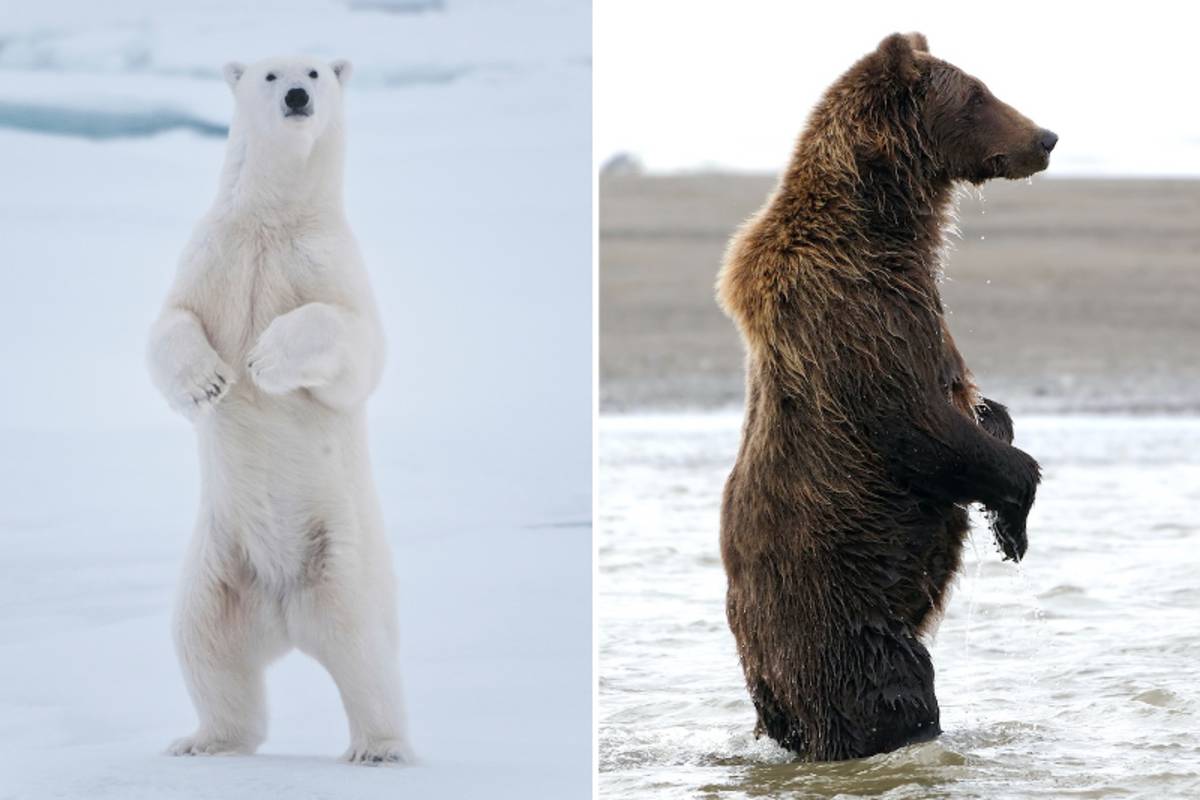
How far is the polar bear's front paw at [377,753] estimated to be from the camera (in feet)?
16.0

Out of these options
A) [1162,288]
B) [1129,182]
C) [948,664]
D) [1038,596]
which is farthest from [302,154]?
[1129,182]

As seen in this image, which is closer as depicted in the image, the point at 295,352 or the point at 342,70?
the point at 295,352

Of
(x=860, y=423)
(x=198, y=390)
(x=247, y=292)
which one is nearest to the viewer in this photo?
(x=198, y=390)

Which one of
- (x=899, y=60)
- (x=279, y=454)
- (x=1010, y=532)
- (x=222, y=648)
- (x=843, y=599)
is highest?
(x=899, y=60)

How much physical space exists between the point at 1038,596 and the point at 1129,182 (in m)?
15.7

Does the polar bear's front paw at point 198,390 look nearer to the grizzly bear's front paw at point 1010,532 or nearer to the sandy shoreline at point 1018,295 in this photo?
the grizzly bear's front paw at point 1010,532

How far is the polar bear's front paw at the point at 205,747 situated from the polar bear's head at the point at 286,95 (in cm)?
162

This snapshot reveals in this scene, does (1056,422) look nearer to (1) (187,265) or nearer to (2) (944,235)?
(2) (944,235)

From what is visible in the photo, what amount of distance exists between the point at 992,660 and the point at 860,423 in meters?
2.20

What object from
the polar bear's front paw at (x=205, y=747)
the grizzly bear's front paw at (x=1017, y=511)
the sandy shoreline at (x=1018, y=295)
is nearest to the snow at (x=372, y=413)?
the polar bear's front paw at (x=205, y=747)

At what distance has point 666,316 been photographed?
1714 cm

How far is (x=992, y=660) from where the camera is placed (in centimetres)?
695

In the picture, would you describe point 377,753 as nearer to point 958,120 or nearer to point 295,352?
point 295,352

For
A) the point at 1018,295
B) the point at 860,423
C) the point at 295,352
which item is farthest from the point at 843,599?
the point at 1018,295
